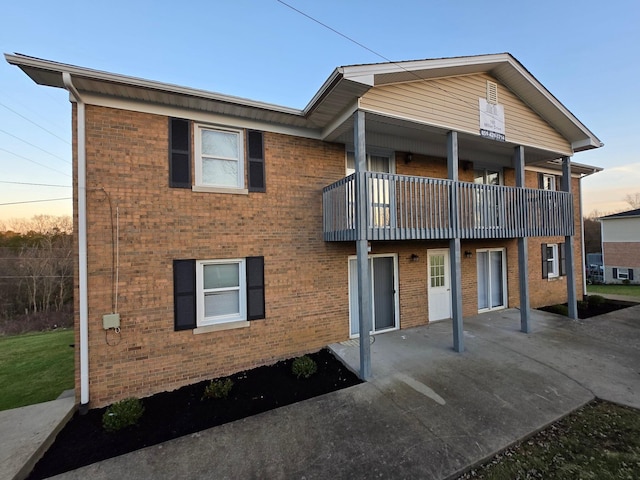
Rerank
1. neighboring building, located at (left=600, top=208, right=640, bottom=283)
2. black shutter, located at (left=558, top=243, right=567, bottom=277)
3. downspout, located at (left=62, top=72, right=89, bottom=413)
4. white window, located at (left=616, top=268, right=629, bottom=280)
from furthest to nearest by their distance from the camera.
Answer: white window, located at (left=616, top=268, right=629, bottom=280), neighboring building, located at (left=600, top=208, right=640, bottom=283), black shutter, located at (left=558, top=243, right=567, bottom=277), downspout, located at (left=62, top=72, right=89, bottom=413)

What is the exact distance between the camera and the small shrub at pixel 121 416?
385cm

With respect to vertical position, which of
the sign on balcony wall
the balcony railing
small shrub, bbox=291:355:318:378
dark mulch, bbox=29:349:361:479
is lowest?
dark mulch, bbox=29:349:361:479

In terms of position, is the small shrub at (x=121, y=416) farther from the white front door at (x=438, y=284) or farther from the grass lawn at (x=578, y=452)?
the white front door at (x=438, y=284)

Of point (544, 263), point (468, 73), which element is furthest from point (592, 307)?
point (468, 73)

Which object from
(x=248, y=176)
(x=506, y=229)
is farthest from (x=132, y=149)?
(x=506, y=229)

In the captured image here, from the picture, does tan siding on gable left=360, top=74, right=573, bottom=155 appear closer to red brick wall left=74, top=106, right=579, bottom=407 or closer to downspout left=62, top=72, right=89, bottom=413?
red brick wall left=74, top=106, right=579, bottom=407

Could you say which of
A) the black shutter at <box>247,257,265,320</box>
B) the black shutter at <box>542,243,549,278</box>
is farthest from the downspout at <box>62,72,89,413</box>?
the black shutter at <box>542,243,549,278</box>

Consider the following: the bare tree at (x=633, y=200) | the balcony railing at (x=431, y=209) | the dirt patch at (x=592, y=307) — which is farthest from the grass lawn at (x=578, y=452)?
the bare tree at (x=633, y=200)

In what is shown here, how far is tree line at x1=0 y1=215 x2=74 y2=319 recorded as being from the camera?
63.4 ft

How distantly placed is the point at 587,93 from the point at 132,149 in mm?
16281

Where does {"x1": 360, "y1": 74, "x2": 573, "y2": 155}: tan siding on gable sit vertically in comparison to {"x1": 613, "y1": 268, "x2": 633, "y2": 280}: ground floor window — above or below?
above

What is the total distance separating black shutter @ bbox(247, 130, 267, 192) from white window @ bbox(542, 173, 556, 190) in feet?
37.8

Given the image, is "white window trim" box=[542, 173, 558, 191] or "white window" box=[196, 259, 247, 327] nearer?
"white window" box=[196, 259, 247, 327]

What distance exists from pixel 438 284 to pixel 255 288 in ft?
18.9
